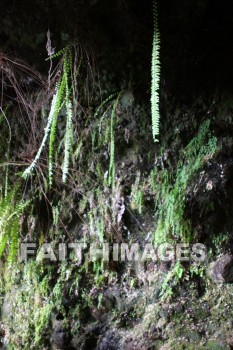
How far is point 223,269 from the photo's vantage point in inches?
74.4

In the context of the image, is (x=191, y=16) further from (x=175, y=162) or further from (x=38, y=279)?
(x=38, y=279)

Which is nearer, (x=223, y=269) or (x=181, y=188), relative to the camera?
(x=223, y=269)

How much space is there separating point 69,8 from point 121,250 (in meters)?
1.47

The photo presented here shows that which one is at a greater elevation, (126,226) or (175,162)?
(175,162)

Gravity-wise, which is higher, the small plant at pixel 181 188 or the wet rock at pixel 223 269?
the small plant at pixel 181 188

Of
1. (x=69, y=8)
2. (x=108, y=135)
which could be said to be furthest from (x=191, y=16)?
(x=108, y=135)

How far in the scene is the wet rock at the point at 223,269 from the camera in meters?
1.87

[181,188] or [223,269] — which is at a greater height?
[181,188]

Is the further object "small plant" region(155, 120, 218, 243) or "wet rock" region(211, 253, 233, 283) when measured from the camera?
"small plant" region(155, 120, 218, 243)

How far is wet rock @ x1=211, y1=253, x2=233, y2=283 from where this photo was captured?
1.87 metres

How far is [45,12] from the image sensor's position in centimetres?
222

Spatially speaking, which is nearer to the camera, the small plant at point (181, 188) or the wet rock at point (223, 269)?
the wet rock at point (223, 269)

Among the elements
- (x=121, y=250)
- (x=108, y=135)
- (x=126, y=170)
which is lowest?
(x=121, y=250)

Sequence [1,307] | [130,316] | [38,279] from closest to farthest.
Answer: [130,316], [38,279], [1,307]
